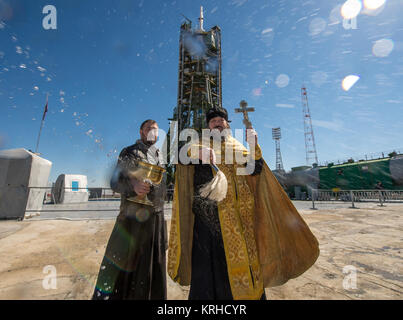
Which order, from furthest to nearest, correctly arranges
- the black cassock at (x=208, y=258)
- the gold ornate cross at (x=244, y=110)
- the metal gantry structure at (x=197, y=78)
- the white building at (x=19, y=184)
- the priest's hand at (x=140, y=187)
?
the metal gantry structure at (x=197, y=78) → the white building at (x=19, y=184) → the gold ornate cross at (x=244, y=110) → the priest's hand at (x=140, y=187) → the black cassock at (x=208, y=258)

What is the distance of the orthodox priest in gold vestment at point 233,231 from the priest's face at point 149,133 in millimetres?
509

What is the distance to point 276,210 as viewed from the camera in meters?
2.03

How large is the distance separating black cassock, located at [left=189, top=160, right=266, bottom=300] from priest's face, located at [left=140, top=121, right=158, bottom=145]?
89cm

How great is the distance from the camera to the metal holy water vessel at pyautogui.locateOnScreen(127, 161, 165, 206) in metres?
1.83

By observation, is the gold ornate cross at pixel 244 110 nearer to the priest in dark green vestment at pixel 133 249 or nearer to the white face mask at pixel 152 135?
the white face mask at pixel 152 135

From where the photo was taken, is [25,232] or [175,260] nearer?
[175,260]

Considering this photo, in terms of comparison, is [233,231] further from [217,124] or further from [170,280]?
[170,280]

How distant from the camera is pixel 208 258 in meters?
1.67

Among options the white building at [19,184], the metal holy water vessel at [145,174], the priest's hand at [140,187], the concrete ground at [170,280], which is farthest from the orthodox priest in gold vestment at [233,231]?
the white building at [19,184]

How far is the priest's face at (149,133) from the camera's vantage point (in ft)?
7.27

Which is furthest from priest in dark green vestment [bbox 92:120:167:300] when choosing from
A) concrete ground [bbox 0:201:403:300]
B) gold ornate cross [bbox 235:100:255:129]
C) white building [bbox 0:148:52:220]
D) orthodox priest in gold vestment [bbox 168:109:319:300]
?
white building [bbox 0:148:52:220]
